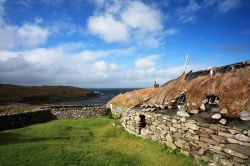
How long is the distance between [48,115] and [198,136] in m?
18.2

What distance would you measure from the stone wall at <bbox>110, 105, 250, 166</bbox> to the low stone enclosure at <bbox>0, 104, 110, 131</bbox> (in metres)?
11.1

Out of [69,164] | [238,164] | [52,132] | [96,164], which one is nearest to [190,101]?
[238,164]

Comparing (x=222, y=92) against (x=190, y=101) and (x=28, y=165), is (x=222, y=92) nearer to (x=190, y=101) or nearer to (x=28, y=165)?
(x=190, y=101)

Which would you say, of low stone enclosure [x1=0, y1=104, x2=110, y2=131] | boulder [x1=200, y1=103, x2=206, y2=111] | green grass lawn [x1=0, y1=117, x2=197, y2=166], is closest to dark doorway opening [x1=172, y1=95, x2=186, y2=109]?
boulder [x1=200, y1=103, x2=206, y2=111]

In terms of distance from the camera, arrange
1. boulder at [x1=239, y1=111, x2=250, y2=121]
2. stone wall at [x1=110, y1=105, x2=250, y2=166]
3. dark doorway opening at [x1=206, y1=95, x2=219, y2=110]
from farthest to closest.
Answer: dark doorway opening at [x1=206, y1=95, x2=219, y2=110], boulder at [x1=239, y1=111, x2=250, y2=121], stone wall at [x1=110, y1=105, x2=250, y2=166]

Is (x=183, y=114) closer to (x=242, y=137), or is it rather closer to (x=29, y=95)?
(x=242, y=137)

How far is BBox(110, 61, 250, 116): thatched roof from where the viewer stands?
343 inches

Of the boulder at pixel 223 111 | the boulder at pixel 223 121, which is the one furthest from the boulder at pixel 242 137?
the boulder at pixel 223 111

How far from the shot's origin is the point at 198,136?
30.7 feet

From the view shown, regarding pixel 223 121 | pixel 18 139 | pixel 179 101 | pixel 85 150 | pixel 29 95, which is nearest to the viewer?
pixel 223 121

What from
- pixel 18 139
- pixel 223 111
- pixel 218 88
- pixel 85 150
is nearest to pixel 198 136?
pixel 223 111

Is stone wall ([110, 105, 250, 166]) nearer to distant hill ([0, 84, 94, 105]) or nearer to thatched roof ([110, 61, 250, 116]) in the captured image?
thatched roof ([110, 61, 250, 116])

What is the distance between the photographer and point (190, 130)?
32.0 ft

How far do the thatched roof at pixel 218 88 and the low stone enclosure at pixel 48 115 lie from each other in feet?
39.5
